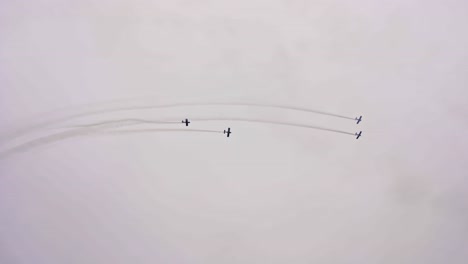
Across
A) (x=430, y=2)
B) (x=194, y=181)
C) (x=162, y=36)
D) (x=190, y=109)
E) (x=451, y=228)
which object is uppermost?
(x=430, y=2)

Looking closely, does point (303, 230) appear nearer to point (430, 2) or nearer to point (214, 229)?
point (214, 229)

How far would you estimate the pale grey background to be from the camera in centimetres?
396

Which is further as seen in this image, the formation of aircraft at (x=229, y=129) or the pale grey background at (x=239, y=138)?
the formation of aircraft at (x=229, y=129)

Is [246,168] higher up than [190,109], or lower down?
lower down

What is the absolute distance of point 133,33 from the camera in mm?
3977

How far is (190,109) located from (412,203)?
264cm

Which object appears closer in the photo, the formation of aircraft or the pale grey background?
the pale grey background

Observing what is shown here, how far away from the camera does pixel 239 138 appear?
419 cm

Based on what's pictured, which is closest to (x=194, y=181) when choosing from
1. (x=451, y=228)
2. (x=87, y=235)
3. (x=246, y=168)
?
(x=246, y=168)

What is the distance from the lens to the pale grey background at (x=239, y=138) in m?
3.96

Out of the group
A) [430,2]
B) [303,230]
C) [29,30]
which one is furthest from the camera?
[303,230]

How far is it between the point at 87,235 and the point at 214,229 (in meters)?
1.30

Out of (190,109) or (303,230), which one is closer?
(190,109)

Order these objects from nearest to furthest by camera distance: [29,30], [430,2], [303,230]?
[29,30]
[430,2]
[303,230]
